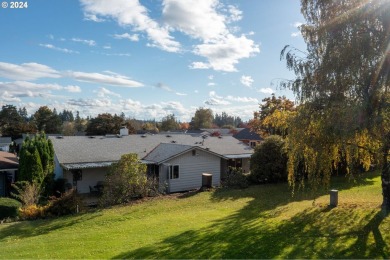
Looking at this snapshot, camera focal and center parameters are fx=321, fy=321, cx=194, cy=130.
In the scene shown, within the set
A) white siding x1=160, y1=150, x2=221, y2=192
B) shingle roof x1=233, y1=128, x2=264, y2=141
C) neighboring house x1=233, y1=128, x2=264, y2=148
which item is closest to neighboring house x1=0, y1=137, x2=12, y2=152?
white siding x1=160, y1=150, x2=221, y2=192

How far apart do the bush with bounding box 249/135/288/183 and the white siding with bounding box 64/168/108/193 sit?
1190 cm

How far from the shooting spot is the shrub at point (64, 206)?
17891 millimetres

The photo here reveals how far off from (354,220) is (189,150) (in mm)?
15068

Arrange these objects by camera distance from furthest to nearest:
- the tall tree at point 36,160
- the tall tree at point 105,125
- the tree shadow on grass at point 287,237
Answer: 1. the tall tree at point 105,125
2. the tall tree at point 36,160
3. the tree shadow on grass at point 287,237

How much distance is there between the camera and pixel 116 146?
29062 mm

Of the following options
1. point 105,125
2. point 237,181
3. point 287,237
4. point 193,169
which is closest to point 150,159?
point 193,169

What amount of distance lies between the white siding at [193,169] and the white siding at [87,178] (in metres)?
4.85

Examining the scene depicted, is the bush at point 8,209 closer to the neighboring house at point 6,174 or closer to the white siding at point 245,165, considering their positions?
the neighboring house at point 6,174

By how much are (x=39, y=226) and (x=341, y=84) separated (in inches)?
586

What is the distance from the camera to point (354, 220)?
1233 cm

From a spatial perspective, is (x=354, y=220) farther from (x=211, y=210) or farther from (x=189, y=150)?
(x=189, y=150)

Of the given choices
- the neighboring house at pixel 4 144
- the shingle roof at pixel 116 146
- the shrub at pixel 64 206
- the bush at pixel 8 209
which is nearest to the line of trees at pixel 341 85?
the shrub at pixel 64 206

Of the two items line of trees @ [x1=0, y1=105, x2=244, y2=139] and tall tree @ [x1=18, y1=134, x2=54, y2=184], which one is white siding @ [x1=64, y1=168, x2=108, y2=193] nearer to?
tall tree @ [x1=18, y1=134, x2=54, y2=184]

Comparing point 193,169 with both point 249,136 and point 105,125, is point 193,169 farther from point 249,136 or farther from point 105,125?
point 105,125
